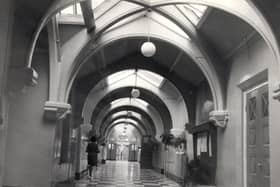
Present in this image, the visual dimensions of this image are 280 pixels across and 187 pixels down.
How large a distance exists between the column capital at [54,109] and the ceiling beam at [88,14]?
6.49ft

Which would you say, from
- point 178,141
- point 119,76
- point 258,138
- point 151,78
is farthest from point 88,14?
point 151,78

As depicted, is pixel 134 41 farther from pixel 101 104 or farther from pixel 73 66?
pixel 101 104

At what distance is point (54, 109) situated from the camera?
9.52 meters

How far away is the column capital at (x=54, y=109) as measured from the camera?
951 centimetres

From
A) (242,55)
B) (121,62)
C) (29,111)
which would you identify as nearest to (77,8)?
(29,111)

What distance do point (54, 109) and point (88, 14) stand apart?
2350mm

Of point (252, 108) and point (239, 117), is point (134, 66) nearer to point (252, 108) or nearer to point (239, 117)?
point (239, 117)

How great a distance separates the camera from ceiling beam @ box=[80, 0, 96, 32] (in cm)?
835

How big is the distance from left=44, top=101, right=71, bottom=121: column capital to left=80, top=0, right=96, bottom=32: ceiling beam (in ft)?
6.49

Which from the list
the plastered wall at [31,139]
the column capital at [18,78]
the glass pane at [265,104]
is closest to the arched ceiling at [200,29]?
the plastered wall at [31,139]

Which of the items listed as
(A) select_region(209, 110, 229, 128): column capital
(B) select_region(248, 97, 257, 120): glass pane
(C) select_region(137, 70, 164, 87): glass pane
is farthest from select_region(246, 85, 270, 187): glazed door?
(C) select_region(137, 70, 164, 87): glass pane

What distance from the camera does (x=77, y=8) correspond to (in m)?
9.63

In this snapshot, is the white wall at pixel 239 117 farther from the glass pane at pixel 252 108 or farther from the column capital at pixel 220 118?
the glass pane at pixel 252 108

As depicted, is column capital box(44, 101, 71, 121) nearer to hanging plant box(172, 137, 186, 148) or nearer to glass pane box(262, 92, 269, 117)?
glass pane box(262, 92, 269, 117)
